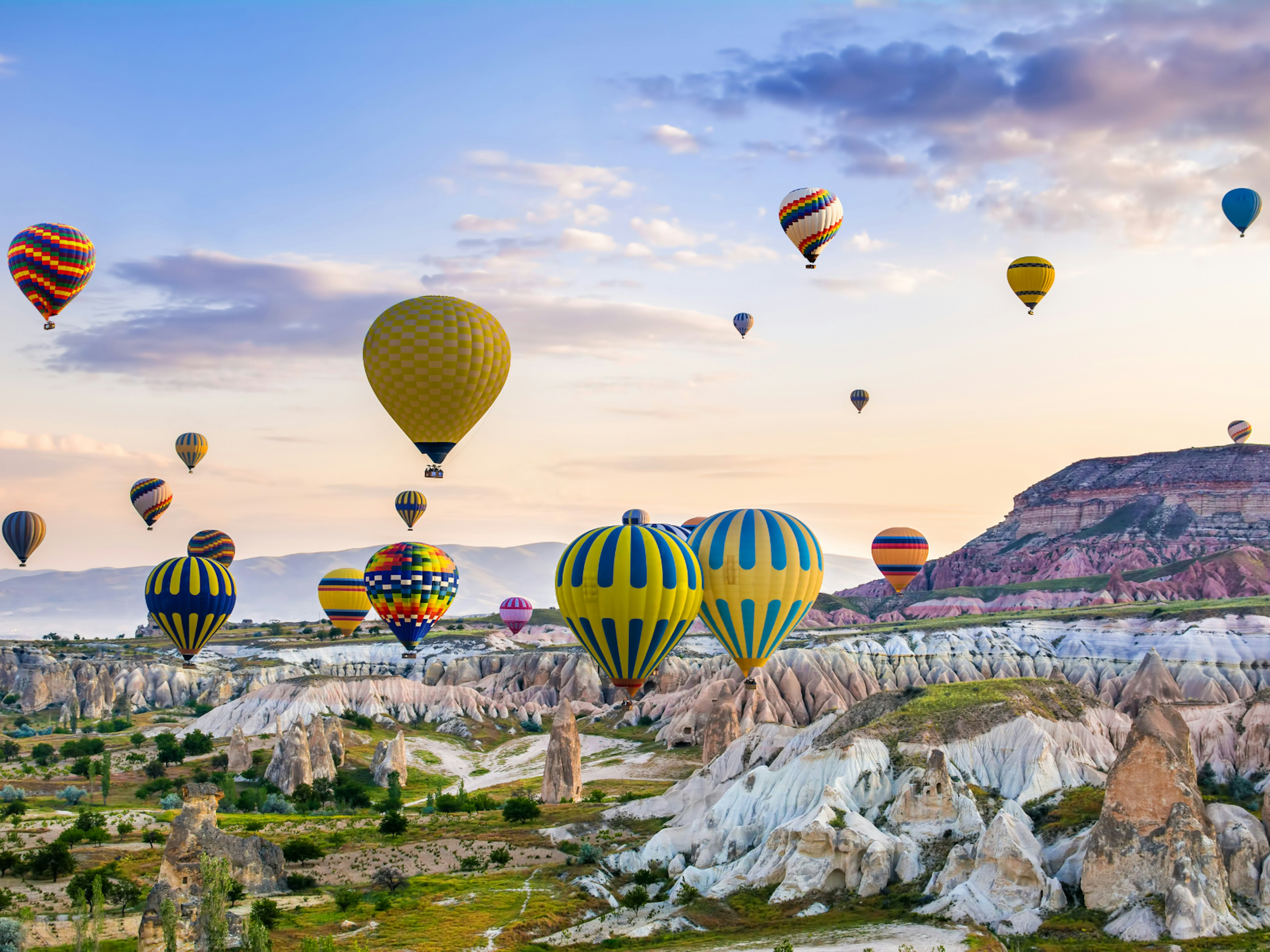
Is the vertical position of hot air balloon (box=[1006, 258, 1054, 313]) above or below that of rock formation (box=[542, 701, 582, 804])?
above

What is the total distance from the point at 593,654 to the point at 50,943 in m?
26.9

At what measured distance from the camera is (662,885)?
56.1 m

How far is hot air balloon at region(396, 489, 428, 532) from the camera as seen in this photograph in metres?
142

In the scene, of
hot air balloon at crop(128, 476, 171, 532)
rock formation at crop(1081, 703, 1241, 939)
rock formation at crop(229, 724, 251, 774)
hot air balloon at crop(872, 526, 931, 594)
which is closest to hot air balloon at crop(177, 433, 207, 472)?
hot air balloon at crop(128, 476, 171, 532)

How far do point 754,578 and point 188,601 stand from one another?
1683 inches

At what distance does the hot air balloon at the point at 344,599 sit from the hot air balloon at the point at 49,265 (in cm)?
3420

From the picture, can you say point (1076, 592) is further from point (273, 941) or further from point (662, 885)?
point (273, 941)

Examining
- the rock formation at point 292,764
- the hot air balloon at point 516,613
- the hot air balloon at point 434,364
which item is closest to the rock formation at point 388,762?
the rock formation at point 292,764

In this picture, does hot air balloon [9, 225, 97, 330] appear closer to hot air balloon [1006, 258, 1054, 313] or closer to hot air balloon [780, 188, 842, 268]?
hot air balloon [780, 188, 842, 268]

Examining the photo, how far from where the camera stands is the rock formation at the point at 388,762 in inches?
3957

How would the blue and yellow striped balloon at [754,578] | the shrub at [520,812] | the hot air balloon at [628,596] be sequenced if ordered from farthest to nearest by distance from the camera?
the shrub at [520,812] → the blue and yellow striped balloon at [754,578] → the hot air balloon at [628,596]

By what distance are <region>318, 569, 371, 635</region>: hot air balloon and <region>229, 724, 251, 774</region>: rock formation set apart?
13.8m

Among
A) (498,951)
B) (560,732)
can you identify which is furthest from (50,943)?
(560,732)

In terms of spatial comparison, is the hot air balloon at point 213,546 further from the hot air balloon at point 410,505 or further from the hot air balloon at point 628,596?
the hot air balloon at point 628,596
